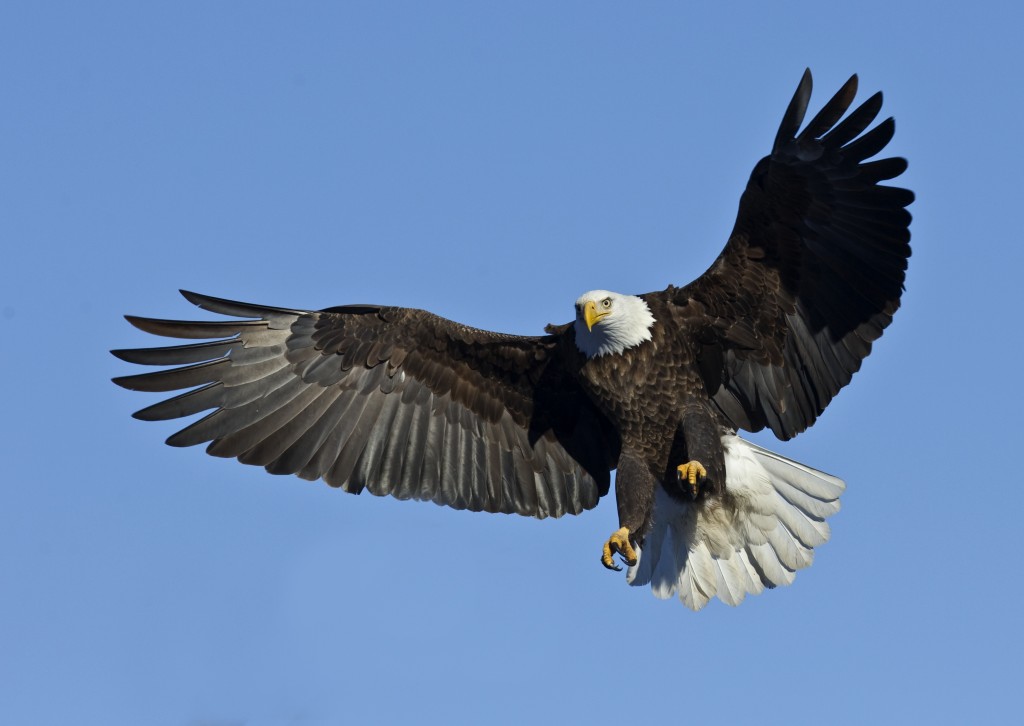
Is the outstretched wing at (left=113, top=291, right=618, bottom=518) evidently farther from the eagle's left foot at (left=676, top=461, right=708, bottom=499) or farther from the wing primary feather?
the wing primary feather

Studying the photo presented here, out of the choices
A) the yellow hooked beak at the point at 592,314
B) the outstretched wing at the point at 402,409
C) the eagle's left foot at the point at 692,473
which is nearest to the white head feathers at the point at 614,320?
the yellow hooked beak at the point at 592,314

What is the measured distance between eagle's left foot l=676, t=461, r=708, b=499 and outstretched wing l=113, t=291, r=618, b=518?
915 mm

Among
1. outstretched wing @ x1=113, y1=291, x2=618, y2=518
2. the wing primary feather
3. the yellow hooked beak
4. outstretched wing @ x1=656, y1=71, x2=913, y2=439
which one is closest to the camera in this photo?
the wing primary feather

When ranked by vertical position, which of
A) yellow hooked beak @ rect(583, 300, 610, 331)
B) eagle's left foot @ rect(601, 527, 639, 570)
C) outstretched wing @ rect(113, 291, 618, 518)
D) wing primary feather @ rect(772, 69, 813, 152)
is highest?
wing primary feather @ rect(772, 69, 813, 152)

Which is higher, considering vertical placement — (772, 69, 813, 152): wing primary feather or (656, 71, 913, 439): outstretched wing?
(772, 69, 813, 152): wing primary feather

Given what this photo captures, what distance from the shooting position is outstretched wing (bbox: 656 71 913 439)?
7.93 meters

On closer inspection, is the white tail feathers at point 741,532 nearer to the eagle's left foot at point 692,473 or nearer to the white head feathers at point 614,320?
the eagle's left foot at point 692,473

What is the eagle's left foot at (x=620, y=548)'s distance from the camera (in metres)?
8.34

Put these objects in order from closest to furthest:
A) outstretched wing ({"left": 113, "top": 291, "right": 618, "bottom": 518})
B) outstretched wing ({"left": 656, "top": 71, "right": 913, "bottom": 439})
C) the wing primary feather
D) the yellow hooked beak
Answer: the wing primary feather
outstretched wing ({"left": 656, "top": 71, "right": 913, "bottom": 439})
the yellow hooked beak
outstretched wing ({"left": 113, "top": 291, "right": 618, "bottom": 518})

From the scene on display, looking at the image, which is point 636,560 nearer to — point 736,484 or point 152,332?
point 736,484

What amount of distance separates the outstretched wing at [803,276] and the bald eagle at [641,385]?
0.04 feet

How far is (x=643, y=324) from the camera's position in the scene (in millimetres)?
8406

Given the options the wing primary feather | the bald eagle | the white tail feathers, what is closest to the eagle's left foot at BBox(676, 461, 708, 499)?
the bald eagle

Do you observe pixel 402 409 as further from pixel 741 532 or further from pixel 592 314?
pixel 741 532
